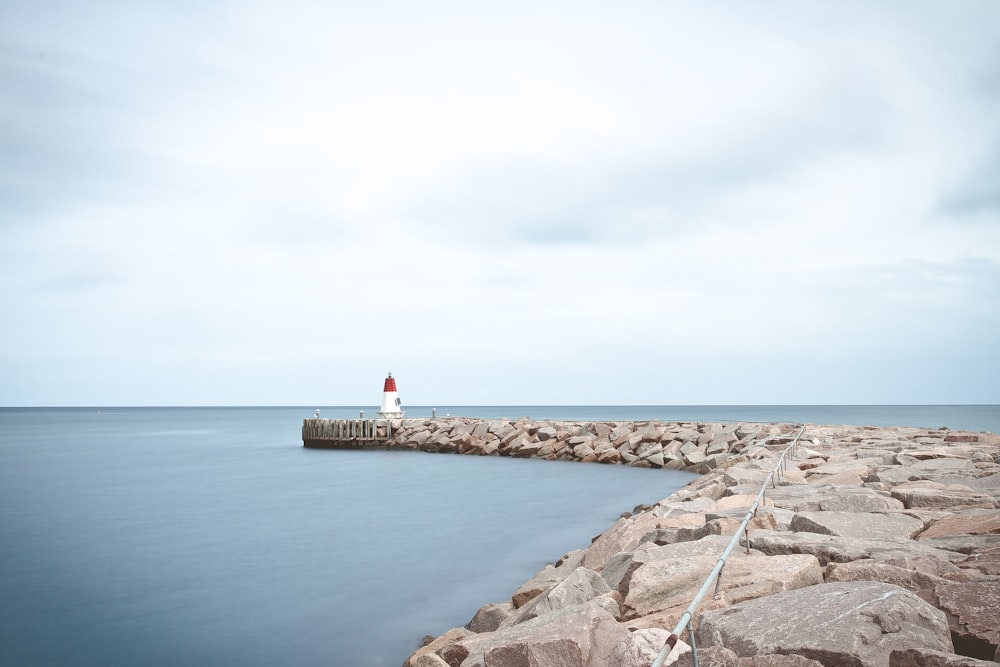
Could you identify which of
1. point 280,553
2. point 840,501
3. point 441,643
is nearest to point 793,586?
point 840,501

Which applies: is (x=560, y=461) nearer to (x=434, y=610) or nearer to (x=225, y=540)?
(x=225, y=540)

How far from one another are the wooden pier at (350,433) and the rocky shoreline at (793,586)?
23.4m

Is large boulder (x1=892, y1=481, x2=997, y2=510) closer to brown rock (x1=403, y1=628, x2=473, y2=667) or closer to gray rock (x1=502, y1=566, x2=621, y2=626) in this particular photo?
gray rock (x1=502, y1=566, x2=621, y2=626)

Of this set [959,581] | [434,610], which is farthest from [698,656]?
[434,610]

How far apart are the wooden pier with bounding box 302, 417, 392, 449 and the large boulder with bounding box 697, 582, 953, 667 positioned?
27.9 metres

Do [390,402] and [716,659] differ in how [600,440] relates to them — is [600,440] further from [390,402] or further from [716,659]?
[716,659]

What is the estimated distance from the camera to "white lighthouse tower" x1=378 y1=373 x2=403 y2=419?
99.1ft

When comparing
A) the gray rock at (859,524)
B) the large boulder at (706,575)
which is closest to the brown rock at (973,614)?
the large boulder at (706,575)

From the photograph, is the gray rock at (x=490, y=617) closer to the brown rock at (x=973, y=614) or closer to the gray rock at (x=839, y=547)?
the gray rock at (x=839, y=547)

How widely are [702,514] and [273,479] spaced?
1760 centimetres

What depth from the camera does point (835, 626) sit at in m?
2.59

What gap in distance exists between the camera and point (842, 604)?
279cm

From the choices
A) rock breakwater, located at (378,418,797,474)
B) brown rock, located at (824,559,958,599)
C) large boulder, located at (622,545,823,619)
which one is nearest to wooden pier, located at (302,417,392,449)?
rock breakwater, located at (378,418,797,474)

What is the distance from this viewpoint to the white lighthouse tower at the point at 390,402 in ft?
99.1
